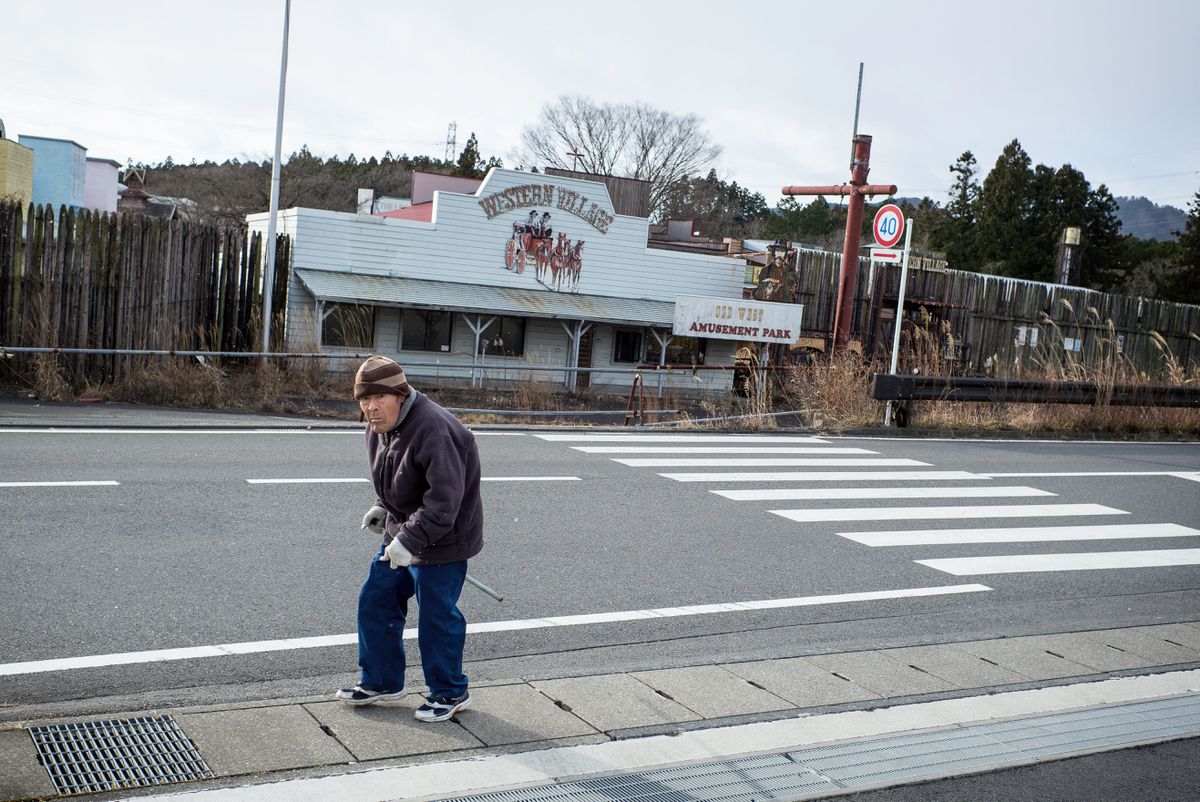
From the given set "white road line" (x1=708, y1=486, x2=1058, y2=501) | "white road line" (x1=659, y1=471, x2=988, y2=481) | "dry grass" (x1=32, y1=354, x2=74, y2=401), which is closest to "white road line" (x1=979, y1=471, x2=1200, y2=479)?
"white road line" (x1=659, y1=471, x2=988, y2=481)

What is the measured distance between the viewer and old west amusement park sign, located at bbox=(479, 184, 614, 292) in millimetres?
27969

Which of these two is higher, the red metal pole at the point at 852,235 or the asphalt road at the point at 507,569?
the red metal pole at the point at 852,235

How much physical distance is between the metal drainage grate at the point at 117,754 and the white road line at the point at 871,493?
6.83 meters

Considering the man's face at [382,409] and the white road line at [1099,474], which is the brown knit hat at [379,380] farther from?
the white road line at [1099,474]

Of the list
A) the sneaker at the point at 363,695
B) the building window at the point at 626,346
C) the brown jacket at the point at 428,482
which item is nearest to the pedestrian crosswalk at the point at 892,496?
the brown jacket at the point at 428,482

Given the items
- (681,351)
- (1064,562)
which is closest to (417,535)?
(1064,562)

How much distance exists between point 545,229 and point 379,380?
24.4 m

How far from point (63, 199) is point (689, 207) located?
33.5 m

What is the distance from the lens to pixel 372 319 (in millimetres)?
26578

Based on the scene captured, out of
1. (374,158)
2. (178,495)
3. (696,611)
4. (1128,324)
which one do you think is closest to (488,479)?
(178,495)

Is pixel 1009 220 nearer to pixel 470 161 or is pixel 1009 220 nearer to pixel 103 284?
pixel 470 161

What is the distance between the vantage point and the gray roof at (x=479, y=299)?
24.7 meters

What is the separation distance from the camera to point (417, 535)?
456 centimetres

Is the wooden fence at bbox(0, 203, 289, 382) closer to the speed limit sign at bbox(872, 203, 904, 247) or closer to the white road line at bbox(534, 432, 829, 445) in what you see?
the white road line at bbox(534, 432, 829, 445)
